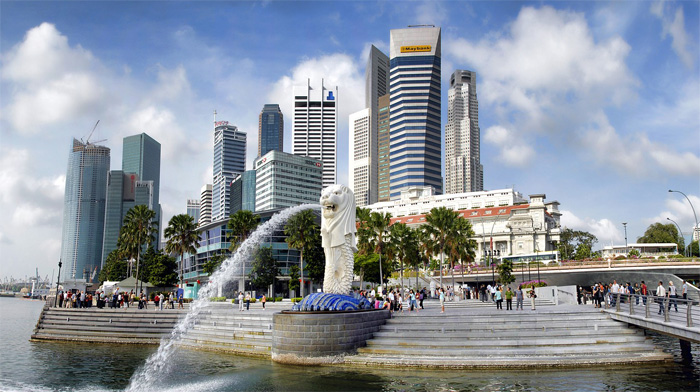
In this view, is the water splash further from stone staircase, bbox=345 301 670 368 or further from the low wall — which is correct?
stone staircase, bbox=345 301 670 368

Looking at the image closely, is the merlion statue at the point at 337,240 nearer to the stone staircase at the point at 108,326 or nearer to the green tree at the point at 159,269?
the stone staircase at the point at 108,326

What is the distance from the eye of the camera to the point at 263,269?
6012 centimetres

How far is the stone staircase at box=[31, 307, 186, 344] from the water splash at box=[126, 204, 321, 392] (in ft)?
3.83

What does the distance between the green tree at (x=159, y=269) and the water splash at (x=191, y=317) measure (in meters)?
11.8

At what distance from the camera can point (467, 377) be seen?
20328 millimetres

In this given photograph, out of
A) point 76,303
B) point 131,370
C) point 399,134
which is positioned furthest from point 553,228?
point 131,370

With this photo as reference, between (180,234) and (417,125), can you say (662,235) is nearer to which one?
(417,125)

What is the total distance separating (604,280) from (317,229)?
160ft

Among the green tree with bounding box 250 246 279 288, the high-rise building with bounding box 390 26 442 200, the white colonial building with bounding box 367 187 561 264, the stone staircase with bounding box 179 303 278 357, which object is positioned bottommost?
the stone staircase with bounding box 179 303 278 357

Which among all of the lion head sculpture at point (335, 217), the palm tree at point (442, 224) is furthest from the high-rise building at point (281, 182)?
the lion head sculpture at point (335, 217)

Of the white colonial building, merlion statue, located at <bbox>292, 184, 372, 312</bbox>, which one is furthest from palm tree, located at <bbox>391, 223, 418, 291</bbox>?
the white colonial building

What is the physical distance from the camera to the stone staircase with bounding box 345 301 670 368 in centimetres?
2228

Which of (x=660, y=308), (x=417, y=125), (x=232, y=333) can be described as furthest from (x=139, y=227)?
(x=417, y=125)

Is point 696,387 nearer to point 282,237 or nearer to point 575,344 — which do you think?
point 575,344
